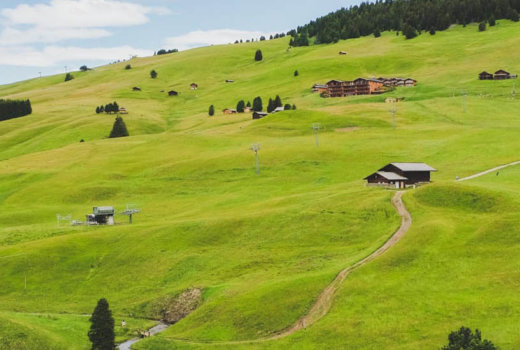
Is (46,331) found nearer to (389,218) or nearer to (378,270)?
(378,270)

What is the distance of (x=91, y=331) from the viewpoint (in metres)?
61.9

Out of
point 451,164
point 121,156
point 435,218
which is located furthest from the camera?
point 121,156

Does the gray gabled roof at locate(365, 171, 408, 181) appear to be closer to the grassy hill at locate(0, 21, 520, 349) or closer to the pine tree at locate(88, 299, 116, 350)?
the grassy hill at locate(0, 21, 520, 349)

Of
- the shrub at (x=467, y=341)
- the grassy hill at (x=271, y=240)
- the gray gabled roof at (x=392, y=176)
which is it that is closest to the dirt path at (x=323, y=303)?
the grassy hill at (x=271, y=240)

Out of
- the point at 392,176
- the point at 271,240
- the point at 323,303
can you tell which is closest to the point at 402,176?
the point at 392,176

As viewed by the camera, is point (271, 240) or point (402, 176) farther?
point (402, 176)

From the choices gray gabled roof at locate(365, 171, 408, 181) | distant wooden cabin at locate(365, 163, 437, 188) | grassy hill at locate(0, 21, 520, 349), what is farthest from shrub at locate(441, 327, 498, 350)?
distant wooden cabin at locate(365, 163, 437, 188)

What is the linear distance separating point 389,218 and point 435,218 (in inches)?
263

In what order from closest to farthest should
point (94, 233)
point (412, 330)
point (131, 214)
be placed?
1. point (412, 330)
2. point (94, 233)
3. point (131, 214)

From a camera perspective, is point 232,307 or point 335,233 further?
point 335,233

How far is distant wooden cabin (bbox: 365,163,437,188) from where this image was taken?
4119 inches

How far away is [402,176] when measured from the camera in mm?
105312

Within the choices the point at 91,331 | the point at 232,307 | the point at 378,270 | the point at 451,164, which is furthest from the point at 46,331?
the point at 451,164

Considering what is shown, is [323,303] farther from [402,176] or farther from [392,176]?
[402,176]
